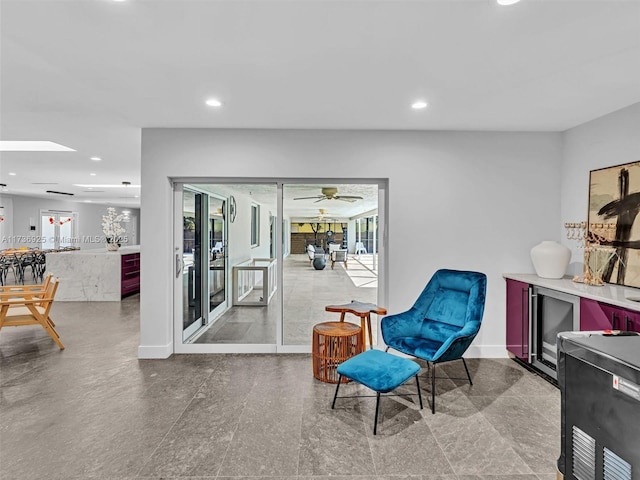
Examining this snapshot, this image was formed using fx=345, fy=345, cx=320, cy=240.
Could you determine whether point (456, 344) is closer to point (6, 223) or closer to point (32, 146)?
point (32, 146)

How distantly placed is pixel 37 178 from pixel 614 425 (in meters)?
9.43

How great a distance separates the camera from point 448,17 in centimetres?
184

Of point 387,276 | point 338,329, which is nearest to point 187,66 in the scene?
point 338,329

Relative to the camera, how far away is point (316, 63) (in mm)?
2352

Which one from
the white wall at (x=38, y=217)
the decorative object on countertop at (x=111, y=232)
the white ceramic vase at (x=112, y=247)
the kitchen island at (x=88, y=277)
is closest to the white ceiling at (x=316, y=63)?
the kitchen island at (x=88, y=277)

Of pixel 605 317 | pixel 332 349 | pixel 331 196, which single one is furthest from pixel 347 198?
pixel 605 317

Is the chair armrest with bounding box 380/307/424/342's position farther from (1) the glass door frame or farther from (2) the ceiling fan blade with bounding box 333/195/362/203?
(2) the ceiling fan blade with bounding box 333/195/362/203

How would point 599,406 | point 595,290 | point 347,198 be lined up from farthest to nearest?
point 347,198 → point 595,290 → point 599,406

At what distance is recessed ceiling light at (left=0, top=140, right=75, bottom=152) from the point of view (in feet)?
15.6

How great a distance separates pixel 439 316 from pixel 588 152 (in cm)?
225

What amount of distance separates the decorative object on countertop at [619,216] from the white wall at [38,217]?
14.6 metres

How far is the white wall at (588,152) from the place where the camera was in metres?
3.04

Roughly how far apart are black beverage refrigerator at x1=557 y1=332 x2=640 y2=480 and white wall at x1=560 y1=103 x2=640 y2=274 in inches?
103

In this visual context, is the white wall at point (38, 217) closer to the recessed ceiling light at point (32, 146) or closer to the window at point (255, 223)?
the recessed ceiling light at point (32, 146)
